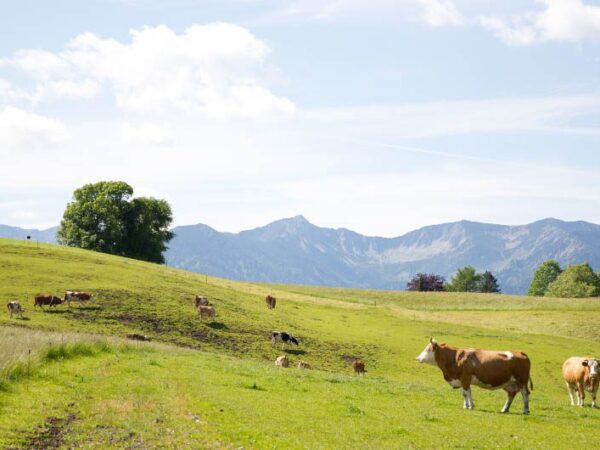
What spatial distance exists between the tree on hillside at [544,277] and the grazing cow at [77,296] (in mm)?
150888

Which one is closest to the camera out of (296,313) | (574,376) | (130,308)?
(574,376)

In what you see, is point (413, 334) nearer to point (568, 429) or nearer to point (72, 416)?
point (568, 429)

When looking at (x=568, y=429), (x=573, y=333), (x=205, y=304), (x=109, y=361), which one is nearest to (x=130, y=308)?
(x=205, y=304)

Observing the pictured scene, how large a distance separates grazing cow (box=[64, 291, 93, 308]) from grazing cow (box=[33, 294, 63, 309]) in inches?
36.0

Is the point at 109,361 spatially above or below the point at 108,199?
below

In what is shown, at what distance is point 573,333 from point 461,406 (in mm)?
58786

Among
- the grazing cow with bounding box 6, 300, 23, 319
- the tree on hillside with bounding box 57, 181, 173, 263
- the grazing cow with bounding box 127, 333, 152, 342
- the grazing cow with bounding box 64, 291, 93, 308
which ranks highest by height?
the tree on hillside with bounding box 57, 181, 173, 263

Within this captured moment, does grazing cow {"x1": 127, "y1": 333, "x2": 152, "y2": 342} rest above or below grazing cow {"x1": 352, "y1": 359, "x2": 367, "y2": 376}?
above

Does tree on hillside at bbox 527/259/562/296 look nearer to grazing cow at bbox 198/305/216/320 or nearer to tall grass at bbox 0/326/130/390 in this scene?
grazing cow at bbox 198/305/216/320

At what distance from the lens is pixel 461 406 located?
24.9m

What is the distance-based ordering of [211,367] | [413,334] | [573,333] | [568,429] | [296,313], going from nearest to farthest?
[568,429]
[211,367]
[413,334]
[296,313]
[573,333]

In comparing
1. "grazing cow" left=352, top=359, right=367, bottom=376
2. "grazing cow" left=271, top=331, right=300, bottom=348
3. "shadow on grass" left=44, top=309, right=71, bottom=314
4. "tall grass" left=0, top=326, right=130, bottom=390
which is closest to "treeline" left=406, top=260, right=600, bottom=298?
"grazing cow" left=271, top=331, right=300, bottom=348

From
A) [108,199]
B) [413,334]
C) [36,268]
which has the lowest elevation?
[413,334]

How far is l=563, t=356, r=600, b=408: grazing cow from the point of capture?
28.0 m
